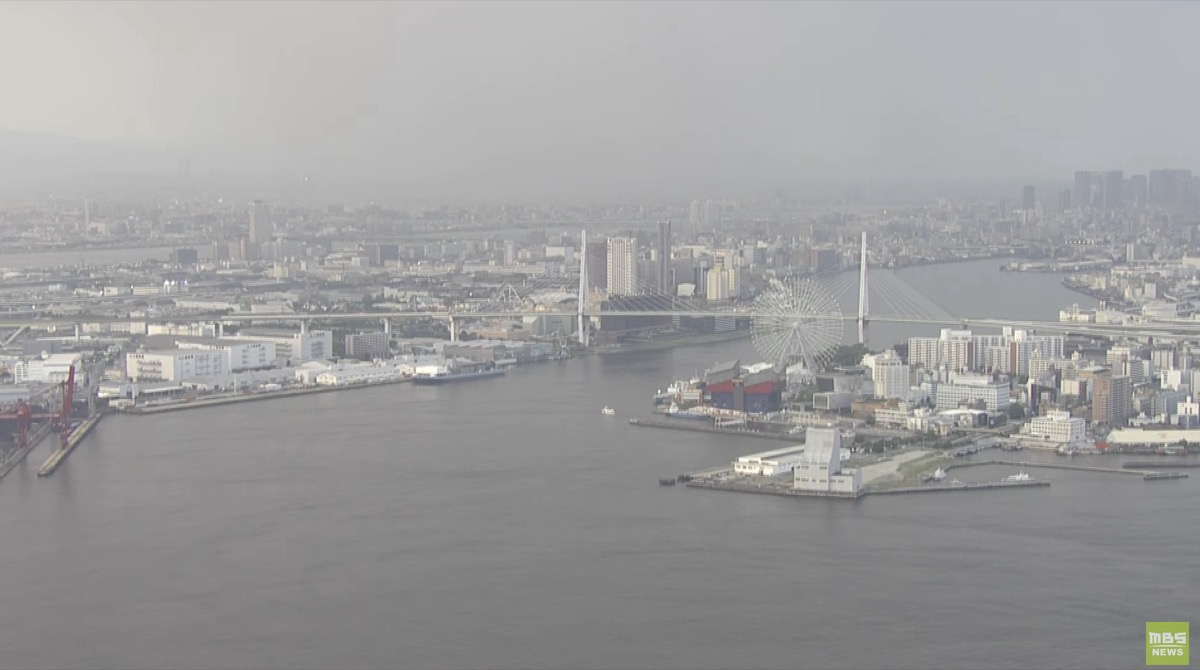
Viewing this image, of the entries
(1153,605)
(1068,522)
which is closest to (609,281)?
(1068,522)

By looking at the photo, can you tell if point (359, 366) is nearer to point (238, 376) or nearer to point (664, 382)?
point (238, 376)

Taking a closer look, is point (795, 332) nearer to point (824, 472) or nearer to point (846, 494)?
point (824, 472)

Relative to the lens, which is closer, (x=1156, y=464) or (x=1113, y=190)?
(x=1156, y=464)

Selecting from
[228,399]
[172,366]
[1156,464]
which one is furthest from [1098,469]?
[172,366]

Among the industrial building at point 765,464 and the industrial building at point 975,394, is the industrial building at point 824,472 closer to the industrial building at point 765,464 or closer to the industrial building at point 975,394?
the industrial building at point 765,464

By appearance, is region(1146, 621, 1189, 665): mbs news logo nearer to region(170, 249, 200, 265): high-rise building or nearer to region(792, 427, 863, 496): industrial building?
region(792, 427, 863, 496): industrial building

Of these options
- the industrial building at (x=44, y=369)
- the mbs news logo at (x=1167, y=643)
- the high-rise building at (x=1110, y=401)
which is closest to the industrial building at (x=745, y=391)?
the high-rise building at (x=1110, y=401)
